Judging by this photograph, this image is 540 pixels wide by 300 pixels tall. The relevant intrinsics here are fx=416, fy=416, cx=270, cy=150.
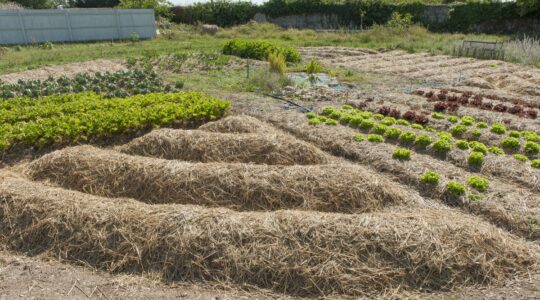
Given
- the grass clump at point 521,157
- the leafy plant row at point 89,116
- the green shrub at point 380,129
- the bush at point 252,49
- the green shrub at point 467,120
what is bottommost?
the grass clump at point 521,157

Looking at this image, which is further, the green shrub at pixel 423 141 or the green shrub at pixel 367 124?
the green shrub at pixel 367 124

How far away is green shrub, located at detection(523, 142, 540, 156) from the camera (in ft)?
21.3

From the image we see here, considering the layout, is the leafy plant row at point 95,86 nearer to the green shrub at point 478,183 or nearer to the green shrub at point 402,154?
the green shrub at point 402,154

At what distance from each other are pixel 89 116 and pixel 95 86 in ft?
12.9

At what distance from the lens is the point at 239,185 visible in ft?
16.8

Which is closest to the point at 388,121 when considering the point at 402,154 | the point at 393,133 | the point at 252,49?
the point at 393,133

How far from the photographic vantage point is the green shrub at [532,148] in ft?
21.3

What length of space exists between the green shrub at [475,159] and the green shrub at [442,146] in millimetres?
405

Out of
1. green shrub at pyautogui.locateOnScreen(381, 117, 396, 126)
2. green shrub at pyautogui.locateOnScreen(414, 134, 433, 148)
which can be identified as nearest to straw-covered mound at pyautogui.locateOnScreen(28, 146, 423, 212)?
green shrub at pyautogui.locateOnScreen(414, 134, 433, 148)

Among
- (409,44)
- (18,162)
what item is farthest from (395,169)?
(409,44)

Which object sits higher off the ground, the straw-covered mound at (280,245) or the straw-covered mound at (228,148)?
the straw-covered mound at (228,148)

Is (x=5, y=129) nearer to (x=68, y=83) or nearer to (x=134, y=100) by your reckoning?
(x=134, y=100)

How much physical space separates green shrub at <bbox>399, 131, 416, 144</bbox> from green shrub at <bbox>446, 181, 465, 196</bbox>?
5.45 ft

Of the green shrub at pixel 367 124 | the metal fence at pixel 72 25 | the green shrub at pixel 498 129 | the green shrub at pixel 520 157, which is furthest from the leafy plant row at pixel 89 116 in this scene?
the metal fence at pixel 72 25
